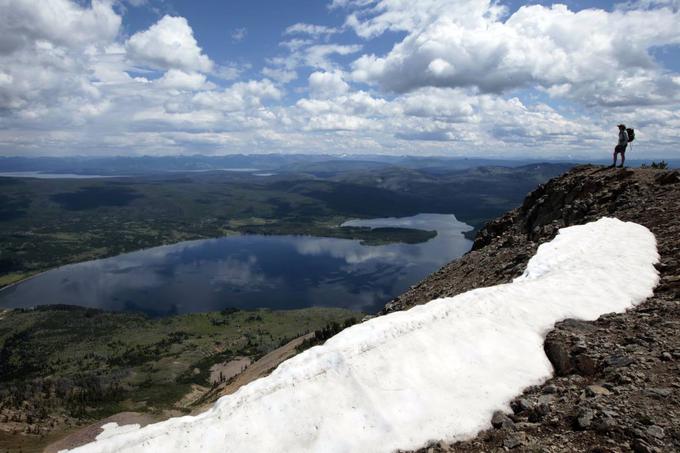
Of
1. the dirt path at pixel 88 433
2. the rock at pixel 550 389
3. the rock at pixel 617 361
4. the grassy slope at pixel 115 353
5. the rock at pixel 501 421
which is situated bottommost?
the grassy slope at pixel 115 353

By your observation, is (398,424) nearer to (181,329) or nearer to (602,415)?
(602,415)

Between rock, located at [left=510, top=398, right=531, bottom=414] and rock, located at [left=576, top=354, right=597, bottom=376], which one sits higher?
rock, located at [left=576, top=354, right=597, bottom=376]

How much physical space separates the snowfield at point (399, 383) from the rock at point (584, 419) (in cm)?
187

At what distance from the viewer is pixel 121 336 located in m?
146

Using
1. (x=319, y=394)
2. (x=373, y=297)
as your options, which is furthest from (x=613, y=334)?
(x=373, y=297)

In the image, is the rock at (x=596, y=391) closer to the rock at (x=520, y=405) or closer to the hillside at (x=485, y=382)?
the hillside at (x=485, y=382)

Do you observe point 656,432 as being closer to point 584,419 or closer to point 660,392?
point 584,419

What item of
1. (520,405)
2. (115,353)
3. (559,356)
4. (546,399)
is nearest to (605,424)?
(546,399)

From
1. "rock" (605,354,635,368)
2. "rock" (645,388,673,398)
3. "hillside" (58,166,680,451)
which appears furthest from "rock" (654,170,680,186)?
"rock" (645,388,673,398)

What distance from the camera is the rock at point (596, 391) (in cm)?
1059

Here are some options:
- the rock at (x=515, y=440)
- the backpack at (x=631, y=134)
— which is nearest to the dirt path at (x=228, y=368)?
the backpack at (x=631, y=134)

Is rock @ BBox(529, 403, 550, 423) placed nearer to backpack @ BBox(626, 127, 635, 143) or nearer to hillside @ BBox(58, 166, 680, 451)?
hillside @ BBox(58, 166, 680, 451)

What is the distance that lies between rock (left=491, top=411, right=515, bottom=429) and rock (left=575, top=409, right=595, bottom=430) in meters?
1.41

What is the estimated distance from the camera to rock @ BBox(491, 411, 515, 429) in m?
10.4
